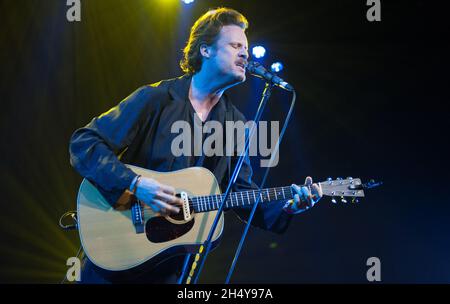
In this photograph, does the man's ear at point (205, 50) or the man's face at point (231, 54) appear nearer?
the man's face at point (231, 54)

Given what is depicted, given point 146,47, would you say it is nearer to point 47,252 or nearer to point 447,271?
point 47,252

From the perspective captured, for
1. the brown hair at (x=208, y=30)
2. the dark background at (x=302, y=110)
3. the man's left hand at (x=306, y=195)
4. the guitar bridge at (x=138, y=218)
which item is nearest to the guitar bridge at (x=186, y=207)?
the guitar bridge at (x=138, y=218)

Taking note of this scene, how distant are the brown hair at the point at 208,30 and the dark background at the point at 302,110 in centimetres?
105

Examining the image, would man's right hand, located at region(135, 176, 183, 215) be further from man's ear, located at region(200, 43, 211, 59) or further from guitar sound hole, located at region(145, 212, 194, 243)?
man's ear, located at region(200, 43, 211, 59)

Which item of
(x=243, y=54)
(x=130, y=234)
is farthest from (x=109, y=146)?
(x=243, y=54)

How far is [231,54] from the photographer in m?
2.92

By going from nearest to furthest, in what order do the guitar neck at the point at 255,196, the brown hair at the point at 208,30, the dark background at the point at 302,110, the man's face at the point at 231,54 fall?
the guitar neck at the point at 255,196, the man's face at the point at 231,54, the brown hair at the point at 208,30, the dark background at the point at 302,110

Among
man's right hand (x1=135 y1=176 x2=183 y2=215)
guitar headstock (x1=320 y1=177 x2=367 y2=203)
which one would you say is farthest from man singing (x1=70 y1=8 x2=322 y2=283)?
guitar headstock (x1=320 y1=177 x2=367 y2=203)

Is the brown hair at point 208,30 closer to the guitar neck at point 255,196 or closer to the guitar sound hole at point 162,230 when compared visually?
the guitar neck at point 255,196

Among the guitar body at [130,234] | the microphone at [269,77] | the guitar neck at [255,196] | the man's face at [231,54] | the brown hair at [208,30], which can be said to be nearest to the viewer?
the microphone at [269,77]

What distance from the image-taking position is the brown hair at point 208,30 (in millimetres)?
3064

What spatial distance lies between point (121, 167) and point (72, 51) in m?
2.01

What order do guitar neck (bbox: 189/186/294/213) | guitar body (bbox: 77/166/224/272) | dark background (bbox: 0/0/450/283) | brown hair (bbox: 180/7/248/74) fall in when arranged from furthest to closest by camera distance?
dark background (bbox: 0/0/450/283)
brown hair (bbox: 180/7/248/74)
guitar neck (bbox: 189/186/294/213)
guitar body (bbox: 77/166/224/272)

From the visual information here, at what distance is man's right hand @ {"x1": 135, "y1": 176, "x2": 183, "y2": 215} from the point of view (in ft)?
8.29
